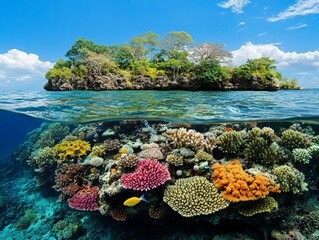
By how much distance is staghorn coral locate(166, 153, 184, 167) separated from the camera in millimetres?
6092

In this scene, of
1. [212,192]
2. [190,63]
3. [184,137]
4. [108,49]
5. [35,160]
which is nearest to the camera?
[212,192]

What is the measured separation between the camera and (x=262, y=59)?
3322 centimetres

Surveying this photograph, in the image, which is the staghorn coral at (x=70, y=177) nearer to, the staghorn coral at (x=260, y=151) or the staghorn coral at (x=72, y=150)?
the staghorn coral at (x=72, y=150)

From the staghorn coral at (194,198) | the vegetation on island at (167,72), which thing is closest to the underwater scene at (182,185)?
the staghorn coral at (194,198)

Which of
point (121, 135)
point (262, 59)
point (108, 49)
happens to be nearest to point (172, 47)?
point (108, 49)

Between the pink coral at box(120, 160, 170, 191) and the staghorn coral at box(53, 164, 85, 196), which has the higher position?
the pink coral at box(120, 160, 170, 191)

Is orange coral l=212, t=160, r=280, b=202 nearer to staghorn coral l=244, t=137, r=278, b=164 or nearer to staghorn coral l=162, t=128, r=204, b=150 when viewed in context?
staghorn coral l=244, t=137, r=278, b=164

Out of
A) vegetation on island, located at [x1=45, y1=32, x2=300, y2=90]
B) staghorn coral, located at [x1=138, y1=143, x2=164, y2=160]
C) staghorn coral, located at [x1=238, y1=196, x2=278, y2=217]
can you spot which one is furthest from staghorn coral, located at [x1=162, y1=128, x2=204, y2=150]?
vegetation on island, located at [x1=45, y1=32, x2=300, y2=90]

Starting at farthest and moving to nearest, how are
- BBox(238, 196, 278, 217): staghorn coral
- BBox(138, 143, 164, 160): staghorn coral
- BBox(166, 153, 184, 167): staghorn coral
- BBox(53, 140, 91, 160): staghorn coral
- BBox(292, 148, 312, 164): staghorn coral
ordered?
BBox(53, 140, 91, 160): staghorn coral → BBox(292, 148, 312, 164): staghorn coral → BBox(138, 143, 164, 160): staghorn coral → BBox(166, 153, 184, 167): staghorn coral → BBox(238, 196, 278, 217): staghorn coral

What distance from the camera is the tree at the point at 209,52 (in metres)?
Answer: 36.0

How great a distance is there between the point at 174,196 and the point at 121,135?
16.0 feet

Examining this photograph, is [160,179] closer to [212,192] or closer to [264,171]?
[212,192]

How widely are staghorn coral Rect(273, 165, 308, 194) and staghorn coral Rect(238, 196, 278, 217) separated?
67 cm

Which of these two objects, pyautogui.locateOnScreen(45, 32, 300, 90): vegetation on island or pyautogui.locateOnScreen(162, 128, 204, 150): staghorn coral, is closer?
pyautogui.locateOnScreen(162, 128, 204, 150): staghorn coral
